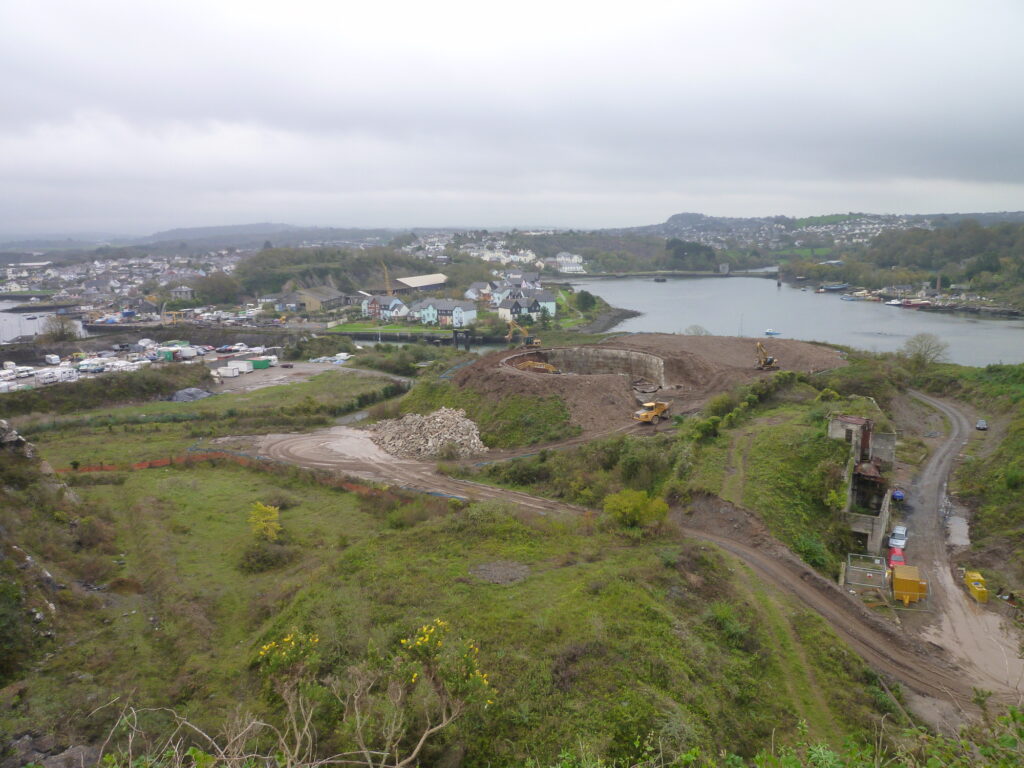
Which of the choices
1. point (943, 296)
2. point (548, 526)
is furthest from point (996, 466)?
point (943, 296)

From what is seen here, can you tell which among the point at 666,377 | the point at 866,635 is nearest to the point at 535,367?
the point at 666,377

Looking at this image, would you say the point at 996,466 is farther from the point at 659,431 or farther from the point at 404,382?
the point at 404,382

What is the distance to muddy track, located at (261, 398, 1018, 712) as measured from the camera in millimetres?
10617

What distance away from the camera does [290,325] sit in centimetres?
6462

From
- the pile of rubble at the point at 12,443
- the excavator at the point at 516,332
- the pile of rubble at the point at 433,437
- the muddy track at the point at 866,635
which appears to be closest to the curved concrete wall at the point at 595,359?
the pile of rubble at the point at 433,437

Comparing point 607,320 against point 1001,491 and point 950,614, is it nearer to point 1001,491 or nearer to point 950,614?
point 1001,491

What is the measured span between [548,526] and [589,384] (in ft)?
39.7

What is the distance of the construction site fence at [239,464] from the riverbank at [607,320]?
1531 inches

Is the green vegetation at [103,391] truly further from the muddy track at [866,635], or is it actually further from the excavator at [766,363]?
the muddy track at [866,635]

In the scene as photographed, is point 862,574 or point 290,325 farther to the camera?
point 290,325

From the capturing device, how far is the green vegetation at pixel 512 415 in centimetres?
2388

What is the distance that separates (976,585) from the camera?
13602 millimetres

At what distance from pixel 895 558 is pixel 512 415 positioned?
14.2m

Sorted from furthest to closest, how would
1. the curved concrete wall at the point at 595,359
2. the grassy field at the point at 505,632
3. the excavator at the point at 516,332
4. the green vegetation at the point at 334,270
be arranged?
the green vegetation at the point at 334,270
the excavator at the point at 516,332
the curved concrete wall at the point at 595,359
the grassy field at the point at 505,632
